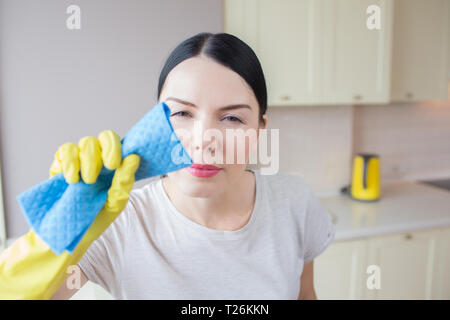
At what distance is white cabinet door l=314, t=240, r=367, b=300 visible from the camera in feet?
6.08

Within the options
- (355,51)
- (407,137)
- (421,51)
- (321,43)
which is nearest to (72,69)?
(321,43)

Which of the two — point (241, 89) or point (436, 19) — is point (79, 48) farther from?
point (436, 19)

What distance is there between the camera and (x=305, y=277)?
110cm

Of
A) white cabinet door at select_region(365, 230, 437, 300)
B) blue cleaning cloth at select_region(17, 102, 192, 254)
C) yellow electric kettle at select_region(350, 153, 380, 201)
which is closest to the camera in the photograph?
blue cleaning cloth at select_region(17, 102, 192, 254)

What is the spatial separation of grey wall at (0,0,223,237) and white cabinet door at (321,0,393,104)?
2.00ft

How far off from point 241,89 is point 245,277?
427 millimetres

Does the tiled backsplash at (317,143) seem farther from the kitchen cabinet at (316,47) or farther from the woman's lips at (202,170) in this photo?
the woman's lips at (202,170)

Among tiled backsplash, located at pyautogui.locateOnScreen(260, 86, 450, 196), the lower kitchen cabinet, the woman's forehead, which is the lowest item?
the lower kitchen cabinet

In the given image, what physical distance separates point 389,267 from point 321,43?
118 cm

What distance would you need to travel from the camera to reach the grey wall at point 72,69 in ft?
5.15

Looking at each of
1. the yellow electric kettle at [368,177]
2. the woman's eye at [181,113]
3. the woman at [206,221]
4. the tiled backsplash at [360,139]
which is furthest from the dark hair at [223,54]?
the yellow electric kettle at [368,177]

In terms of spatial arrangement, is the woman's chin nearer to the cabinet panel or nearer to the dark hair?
the dark hair

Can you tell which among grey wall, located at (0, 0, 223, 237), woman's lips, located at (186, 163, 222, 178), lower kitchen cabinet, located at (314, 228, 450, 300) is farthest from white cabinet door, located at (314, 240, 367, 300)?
woman's lips, located at (186, 163, 222, 178)

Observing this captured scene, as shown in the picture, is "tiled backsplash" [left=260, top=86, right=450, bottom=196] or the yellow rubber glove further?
"tiled backsplash" [left=260, top=86, right=450, bottom=196]
